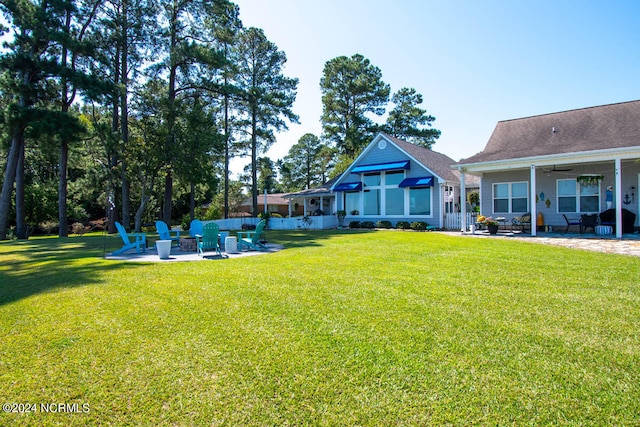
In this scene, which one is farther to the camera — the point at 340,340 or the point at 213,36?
the point at 213,36

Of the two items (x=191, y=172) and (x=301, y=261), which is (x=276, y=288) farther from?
(x=191, y=172)

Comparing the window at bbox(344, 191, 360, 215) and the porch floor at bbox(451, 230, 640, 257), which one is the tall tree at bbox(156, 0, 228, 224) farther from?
the porch floor at bbox(451, 230, 640, 257)

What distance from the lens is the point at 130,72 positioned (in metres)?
24.2

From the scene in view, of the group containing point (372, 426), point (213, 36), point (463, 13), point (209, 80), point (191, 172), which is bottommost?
point (372, 426)

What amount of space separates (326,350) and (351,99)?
112 feet

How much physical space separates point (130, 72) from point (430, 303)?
27176 millimetres

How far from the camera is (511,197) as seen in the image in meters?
17.0

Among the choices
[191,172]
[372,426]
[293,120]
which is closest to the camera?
[372,426]

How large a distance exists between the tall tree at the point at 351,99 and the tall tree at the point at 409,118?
212cm

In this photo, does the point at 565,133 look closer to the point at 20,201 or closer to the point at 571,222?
the point at 571,222

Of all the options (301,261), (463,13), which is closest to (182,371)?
(301,261)

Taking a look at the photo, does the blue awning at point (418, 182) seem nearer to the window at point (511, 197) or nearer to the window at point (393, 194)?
the window at point (393, 194)

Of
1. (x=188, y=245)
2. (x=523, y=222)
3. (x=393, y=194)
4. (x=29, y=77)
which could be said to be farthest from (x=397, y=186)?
(x=29, y=77)

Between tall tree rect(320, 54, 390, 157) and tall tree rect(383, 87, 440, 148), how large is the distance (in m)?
2.12
